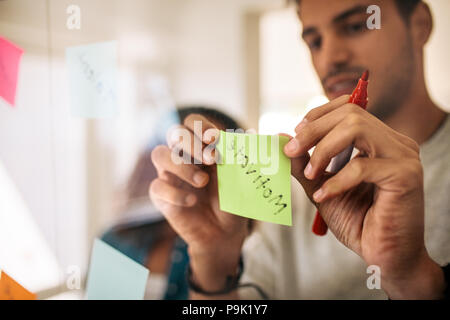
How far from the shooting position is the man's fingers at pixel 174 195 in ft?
1.82

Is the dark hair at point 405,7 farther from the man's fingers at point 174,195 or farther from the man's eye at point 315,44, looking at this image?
the man's fingers at point 174,195

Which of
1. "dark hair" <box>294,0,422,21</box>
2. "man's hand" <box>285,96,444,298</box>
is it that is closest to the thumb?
"man's hand" <box>285,96,444,298</box>

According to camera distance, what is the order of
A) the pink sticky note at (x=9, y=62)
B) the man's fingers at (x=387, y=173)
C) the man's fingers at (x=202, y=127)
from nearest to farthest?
1. the man's fingers at (x=387, y=173)
2. the man's fingers at (x=202, y=127)
3. the pink sticky note at (x=9, y=62)

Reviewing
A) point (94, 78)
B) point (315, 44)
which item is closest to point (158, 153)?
point (94, 78)

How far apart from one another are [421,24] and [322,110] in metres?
0.16

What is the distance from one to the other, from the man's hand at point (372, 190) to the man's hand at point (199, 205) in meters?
0.14

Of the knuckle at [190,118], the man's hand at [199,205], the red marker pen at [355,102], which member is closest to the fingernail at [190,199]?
the man's hand at [199,205]

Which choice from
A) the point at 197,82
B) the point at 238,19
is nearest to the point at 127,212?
the point at 197,82

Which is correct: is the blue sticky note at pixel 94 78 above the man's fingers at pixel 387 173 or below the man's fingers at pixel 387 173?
above

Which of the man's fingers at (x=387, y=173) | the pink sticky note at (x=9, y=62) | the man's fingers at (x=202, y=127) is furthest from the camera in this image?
the pink sticky note at (x=9, y=62)

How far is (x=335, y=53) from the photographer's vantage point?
460 millimetres

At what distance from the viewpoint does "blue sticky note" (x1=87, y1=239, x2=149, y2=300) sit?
561 millimetres

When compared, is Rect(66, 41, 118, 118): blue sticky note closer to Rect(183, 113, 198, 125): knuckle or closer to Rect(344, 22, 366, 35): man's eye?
Rect(183, 113, 198, 125): knuckle

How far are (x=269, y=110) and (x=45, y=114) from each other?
0.39 meters
